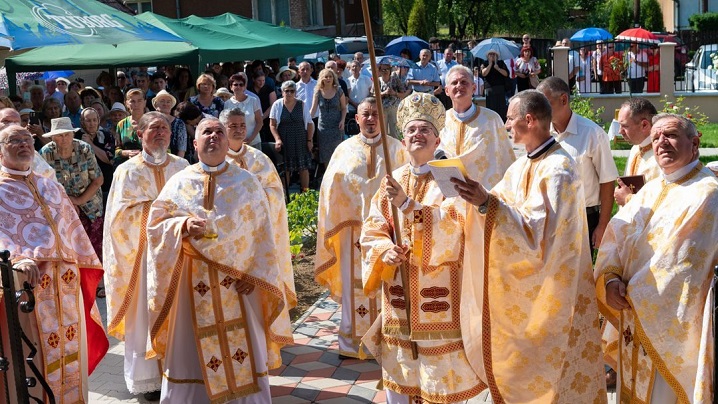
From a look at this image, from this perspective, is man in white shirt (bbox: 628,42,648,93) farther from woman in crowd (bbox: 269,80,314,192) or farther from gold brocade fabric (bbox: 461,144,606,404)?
gold brocade fabric (bbox: 461,144,606,404)

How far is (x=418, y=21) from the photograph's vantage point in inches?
1844

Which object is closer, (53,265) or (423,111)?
(423,111)

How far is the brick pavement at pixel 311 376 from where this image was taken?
6.80 metres

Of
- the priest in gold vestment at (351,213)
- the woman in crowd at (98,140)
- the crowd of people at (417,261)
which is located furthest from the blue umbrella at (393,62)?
the priest in gold vestment at (351,213)

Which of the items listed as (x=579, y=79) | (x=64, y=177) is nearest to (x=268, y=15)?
(x=579, y=79)

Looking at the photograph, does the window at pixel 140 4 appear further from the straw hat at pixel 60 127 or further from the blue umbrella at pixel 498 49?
the straw hat at pixel 60 127

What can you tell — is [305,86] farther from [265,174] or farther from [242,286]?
[242,286]

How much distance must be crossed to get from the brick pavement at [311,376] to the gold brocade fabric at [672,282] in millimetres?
1417

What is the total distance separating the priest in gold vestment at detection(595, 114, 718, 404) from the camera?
192 inches

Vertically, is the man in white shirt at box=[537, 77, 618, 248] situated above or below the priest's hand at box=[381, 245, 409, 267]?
above

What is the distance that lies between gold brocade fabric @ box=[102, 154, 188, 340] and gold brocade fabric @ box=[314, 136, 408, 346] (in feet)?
4.15

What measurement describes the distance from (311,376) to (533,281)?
249 cm

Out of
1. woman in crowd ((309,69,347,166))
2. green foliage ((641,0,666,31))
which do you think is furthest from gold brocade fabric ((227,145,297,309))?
green foliage ((641,0,666,31))

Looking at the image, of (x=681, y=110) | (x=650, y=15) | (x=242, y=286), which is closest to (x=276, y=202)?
(x=242, y=286)
